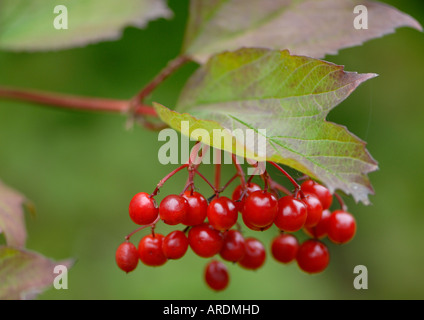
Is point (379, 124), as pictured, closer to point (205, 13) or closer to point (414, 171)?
point (414, 171)

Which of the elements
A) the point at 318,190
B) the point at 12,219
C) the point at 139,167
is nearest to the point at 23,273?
the point at 12,219

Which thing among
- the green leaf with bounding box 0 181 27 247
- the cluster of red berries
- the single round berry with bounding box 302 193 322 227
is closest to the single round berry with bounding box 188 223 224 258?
the cluster of red berries

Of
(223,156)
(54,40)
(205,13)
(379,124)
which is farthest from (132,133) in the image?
(223,156)

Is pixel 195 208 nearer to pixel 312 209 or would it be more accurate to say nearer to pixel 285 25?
pixel 312 209

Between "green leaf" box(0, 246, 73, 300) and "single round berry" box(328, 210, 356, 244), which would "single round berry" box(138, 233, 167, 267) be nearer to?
"green leaf" box(0, 246, 73, 300)

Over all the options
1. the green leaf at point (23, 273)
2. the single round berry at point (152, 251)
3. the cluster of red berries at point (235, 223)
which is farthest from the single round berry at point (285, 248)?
the green leaf at point (23, 273)

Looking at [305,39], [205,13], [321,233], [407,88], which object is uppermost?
[407,88]

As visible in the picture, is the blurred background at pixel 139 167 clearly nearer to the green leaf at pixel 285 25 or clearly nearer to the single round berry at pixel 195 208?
the green leaf at pixel 285 25
